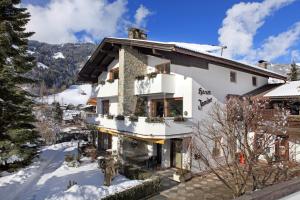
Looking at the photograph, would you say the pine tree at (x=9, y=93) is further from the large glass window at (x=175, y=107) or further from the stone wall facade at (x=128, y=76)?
the large glass window at (x=175, y=107)

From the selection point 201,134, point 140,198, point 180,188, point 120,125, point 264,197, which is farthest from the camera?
point 120,125

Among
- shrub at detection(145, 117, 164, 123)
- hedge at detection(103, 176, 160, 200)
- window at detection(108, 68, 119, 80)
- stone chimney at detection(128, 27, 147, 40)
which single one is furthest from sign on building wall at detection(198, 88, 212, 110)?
window at detection(108, 68, 119, 80)

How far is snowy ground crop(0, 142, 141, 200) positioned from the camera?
672 inches

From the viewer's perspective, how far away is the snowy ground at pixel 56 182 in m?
17.1

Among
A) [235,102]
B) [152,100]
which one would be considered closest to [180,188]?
[235,102]

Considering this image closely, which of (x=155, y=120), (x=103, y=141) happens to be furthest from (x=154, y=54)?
(x=103, y=141)

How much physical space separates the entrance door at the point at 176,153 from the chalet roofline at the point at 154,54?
644cm

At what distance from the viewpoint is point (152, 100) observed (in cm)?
2575

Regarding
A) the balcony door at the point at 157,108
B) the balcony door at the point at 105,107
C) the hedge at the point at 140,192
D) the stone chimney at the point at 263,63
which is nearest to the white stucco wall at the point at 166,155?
the balcony door at the point at 157,108

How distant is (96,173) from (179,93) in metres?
9.43

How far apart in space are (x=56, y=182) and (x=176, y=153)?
380 inches

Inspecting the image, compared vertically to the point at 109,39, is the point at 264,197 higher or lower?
lower

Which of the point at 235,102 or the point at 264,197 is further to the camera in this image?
the point at 235,102

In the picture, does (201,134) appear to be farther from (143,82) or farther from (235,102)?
(143,82)
